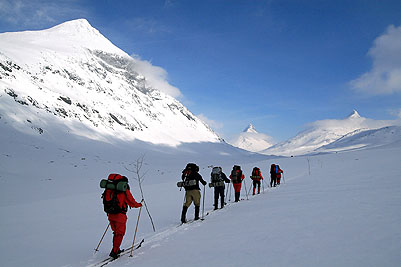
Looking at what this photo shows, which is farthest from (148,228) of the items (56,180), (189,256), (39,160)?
(39,160)

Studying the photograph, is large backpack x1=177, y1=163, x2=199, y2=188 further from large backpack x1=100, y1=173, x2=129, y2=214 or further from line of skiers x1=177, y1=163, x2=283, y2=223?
large backpack x1=100, y1=173, x2=129, y2=214

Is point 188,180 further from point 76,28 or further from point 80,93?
point 76,28

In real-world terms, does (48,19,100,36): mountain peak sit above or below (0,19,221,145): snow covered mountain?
above

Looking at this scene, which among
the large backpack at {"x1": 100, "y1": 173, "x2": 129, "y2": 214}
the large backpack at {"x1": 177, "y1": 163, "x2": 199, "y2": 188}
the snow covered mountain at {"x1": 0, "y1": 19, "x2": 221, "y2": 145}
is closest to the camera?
the large backpack at {"x1": 100, "y1": 173, "x2": 129, "y2": 214}

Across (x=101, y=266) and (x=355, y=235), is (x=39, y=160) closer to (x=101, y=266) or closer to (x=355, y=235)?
(x=101, y=266)

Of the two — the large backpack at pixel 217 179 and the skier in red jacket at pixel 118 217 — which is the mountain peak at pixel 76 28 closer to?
the large backpack at pixel 217 179

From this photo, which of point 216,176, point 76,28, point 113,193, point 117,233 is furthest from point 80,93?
point 76,28

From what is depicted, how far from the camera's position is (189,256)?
4637mm

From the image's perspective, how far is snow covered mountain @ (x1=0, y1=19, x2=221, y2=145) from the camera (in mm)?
61219

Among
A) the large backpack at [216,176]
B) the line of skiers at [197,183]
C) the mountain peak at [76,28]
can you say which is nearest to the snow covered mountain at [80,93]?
the mountain peak at [76,28]

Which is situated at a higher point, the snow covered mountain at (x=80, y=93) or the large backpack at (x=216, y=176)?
the snow covered mountain at (x=80, y=93)

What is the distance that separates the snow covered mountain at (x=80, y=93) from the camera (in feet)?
201

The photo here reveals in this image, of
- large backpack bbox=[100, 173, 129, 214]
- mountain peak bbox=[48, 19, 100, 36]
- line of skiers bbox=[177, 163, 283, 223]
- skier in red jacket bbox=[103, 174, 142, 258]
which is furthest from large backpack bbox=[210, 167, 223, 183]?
mountain peak bbox=[48, 19, 100, 36]

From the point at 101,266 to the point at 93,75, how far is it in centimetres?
12132
